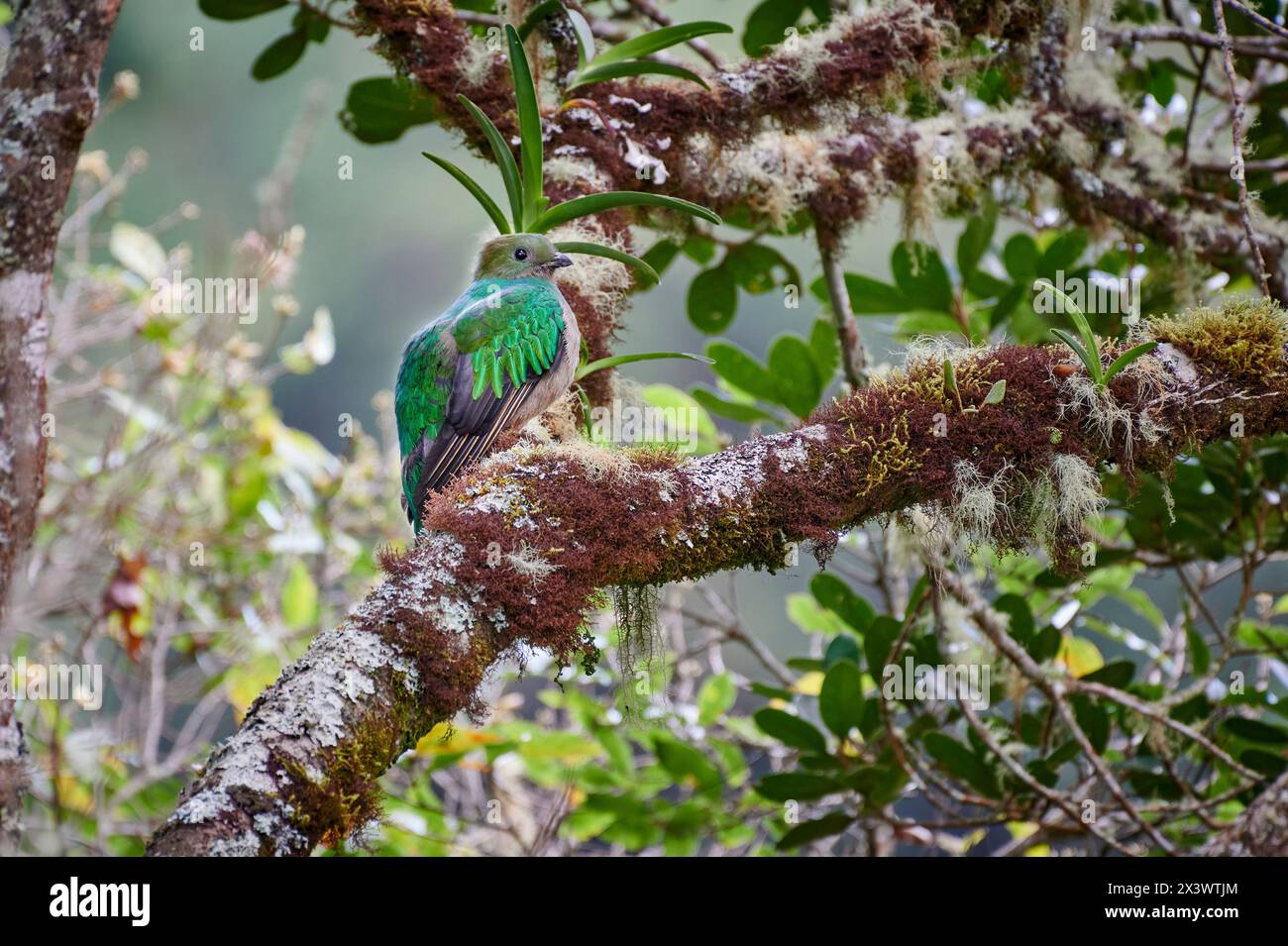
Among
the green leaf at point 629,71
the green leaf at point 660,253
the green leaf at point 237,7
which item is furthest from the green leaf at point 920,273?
the green leaf at point 237,7

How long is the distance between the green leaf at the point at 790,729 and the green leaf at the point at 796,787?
124 millimetres

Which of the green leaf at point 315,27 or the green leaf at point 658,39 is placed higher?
the green leaf at point 315,27

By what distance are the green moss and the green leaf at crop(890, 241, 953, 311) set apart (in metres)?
1.38

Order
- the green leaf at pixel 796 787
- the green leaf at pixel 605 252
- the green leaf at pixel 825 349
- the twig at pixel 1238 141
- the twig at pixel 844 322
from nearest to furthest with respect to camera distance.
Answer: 1. the twig at pixel 1238 141
2. the green leaf at pixel 605 252
3. the green leaf at pixel 796 787
4. the twig at pixel 844 322
5. the green leaf at pixel 825 349

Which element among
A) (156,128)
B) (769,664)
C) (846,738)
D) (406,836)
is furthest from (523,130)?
(156,128)

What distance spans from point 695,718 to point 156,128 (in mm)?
5607

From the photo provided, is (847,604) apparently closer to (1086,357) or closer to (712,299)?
Answer: (712,299)

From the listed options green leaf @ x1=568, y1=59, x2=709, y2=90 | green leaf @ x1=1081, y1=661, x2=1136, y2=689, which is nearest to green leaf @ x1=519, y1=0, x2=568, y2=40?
green leaf @ x1=568, y1=59, x2=709, y2=90

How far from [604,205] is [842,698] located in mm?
1448

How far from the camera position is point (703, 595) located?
4.54 m

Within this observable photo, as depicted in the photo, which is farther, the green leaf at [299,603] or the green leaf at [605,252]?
the green leaf at [299,603]

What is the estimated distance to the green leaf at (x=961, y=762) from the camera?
9.71ft

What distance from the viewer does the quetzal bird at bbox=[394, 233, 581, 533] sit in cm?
249

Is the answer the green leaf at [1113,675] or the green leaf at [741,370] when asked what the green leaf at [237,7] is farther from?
the green leaf at [1113,675]
